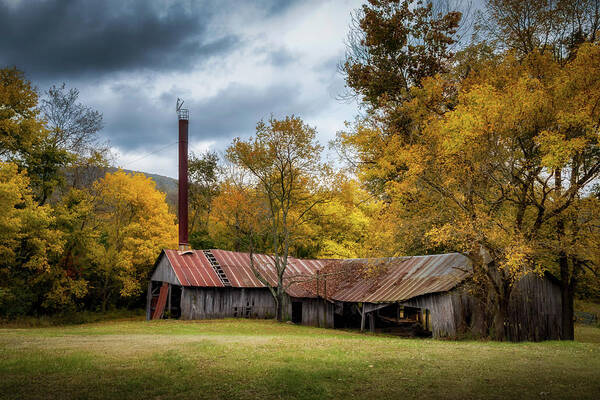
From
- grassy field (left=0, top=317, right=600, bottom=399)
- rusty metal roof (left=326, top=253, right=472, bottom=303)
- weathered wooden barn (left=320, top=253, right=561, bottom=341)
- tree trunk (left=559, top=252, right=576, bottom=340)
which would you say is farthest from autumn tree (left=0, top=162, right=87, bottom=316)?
tree trunk (left=559, top=252, right=576, bottom=340)

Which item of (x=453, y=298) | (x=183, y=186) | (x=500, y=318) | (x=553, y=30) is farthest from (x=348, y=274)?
(x=553, y=30)

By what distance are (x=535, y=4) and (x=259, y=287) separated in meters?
27.8

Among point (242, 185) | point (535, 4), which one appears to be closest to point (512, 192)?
point (535, 4)

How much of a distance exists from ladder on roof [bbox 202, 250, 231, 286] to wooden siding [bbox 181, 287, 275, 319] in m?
0.74

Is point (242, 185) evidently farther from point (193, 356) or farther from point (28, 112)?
point (193, 356)

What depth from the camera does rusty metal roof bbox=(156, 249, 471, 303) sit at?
25203mm

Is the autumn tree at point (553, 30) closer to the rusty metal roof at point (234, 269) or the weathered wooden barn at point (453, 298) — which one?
the weathered wooden barn at point (453, 298)

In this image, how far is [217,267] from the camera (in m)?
37.4

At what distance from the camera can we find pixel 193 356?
1173 cm

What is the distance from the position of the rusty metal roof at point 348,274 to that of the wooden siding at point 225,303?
86 cm

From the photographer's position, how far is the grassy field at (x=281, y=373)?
8.35m

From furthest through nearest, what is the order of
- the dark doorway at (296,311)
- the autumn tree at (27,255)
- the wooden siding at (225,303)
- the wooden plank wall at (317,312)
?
the dark doorway at (296,311) → the wooden siding at (225,303) → the wooden plank wall at (317,312) → the autumn tree at (27,255)

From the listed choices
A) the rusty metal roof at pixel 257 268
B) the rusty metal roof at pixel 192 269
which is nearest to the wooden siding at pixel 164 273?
the rusty metal roof at pixel 192 269

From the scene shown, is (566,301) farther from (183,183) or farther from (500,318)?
(183,183)
